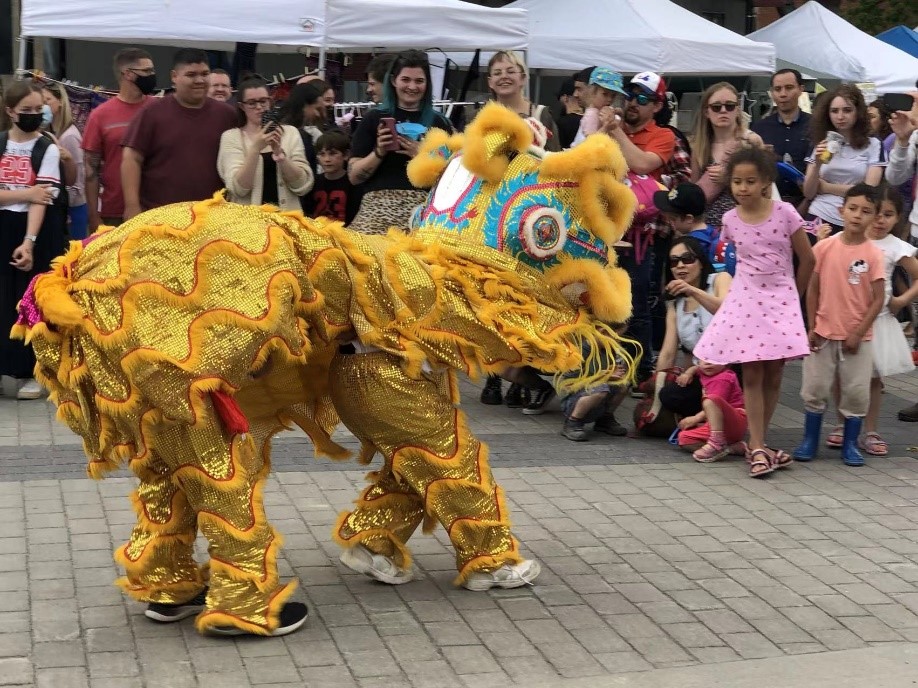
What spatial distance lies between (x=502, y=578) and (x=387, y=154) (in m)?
2.91

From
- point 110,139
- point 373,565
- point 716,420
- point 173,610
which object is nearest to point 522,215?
point 373,565

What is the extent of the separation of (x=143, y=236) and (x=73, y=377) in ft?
1.53

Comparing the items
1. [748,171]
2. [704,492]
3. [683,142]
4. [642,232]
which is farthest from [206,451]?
[683,142]

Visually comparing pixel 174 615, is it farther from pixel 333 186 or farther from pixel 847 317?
pixel 847 317

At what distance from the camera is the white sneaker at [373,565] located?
478 centimetres

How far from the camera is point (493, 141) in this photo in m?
4.46

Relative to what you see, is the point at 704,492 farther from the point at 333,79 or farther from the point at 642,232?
the point at 333,79

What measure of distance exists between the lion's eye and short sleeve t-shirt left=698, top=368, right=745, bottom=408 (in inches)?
110

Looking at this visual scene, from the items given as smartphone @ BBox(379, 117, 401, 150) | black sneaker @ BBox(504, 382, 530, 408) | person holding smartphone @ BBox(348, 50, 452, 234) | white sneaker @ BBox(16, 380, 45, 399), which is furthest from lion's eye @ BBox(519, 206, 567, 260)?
white sneaker @ BBox(16, 380, 45, 399)

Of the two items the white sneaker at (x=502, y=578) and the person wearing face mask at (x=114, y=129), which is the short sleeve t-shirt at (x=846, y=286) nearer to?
the white sneaker at (x=502, y=578)

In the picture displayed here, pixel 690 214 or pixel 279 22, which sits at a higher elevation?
pixel 279 22

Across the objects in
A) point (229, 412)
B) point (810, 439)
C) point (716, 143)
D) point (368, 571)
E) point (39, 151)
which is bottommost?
point (810, 439)

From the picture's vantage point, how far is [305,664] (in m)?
4.08

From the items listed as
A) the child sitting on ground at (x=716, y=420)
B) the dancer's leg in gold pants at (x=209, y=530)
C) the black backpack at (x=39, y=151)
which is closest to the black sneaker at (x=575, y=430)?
the child sitting on ground at (x=716, y=420)
